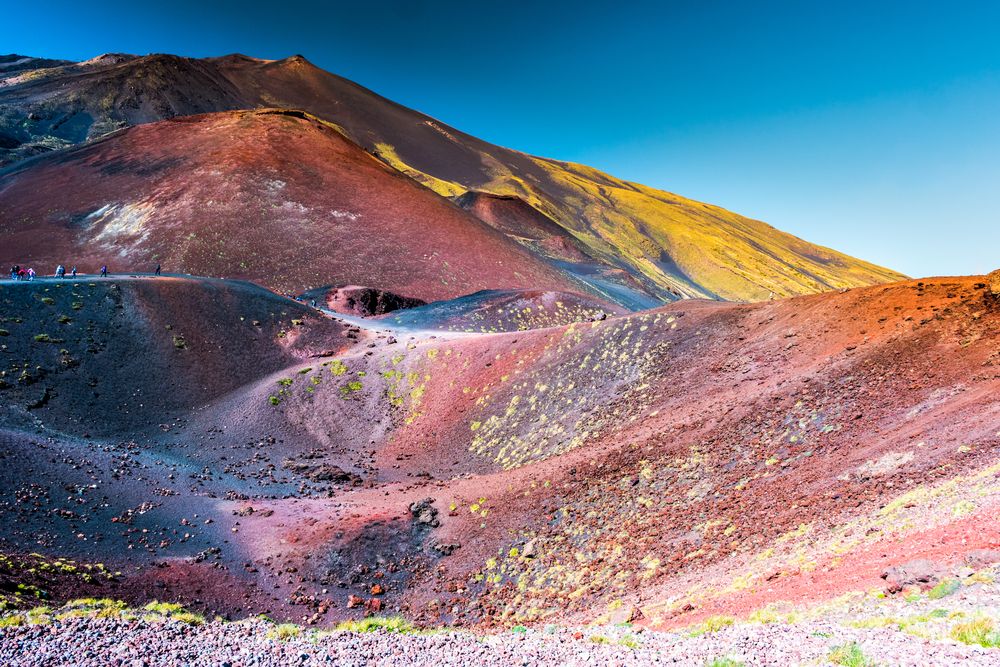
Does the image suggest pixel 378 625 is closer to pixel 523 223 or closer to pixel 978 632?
pixel 978 632

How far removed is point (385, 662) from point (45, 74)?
146 m

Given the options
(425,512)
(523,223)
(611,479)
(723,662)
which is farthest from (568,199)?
(723,662)

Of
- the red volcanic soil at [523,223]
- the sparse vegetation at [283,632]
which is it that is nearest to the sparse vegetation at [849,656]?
the sparse vegetation at [283,632]

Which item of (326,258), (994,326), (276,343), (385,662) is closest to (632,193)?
(326,258)

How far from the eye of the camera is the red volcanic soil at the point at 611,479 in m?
12.8

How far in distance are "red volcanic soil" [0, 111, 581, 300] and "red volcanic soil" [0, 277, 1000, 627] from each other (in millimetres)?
34601

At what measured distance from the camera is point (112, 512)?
60.3 feet

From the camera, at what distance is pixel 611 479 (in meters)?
19.2

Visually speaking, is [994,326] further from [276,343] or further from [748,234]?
[748,234]

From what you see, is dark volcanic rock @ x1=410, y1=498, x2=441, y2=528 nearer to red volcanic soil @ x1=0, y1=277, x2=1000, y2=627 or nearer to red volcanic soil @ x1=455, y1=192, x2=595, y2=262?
red volcanic soil @ x1=0, y1=277, x2=1000, y2=627

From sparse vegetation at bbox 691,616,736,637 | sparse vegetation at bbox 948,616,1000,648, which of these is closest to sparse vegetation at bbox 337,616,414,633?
sparse vegetation at bbox 691,616,736,637

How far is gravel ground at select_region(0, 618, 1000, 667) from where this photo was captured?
7.62 metres

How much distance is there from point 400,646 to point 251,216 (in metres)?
65.2

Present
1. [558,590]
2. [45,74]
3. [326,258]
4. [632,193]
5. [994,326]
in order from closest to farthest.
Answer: [558,590] < [994,326] < [326,258] < [45,74] < [632,193]
